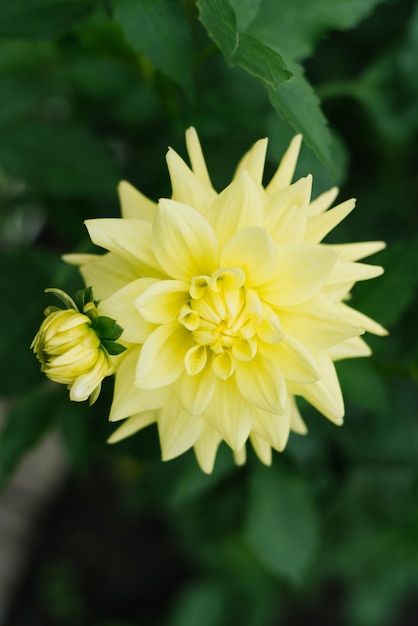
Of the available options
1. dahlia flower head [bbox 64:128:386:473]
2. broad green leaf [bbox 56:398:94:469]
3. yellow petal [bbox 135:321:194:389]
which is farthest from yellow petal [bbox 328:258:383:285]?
broad green leaf [bbox 56:398:94:469]

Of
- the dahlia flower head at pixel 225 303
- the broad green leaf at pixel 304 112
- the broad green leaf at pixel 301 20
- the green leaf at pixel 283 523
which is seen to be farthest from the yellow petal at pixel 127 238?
the green leaf at pixel 283 523

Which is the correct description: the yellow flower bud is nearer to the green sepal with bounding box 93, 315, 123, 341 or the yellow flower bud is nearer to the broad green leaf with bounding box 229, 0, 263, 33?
the green sepal with bounding box 93, 315, 123, 341

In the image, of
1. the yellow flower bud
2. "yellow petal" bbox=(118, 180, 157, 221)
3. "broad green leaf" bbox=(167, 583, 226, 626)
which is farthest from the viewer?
"broad green leaf" bbox=(167, 583, 226, 626)

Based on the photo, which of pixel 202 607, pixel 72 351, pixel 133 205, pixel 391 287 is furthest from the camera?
pixel 202 607

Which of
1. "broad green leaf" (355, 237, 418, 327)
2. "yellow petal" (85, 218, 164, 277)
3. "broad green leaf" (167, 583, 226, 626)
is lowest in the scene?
"broad green leaf" (167, 583, 226, 626)

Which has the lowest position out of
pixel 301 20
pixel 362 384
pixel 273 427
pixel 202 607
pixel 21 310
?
pixel 202 607

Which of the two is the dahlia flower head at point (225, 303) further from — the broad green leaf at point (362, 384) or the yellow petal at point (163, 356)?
the broad green leaf at point (362, 384)

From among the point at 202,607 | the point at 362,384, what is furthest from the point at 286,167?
the point at 202,607

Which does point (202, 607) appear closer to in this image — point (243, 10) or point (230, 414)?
point (230, 414)
